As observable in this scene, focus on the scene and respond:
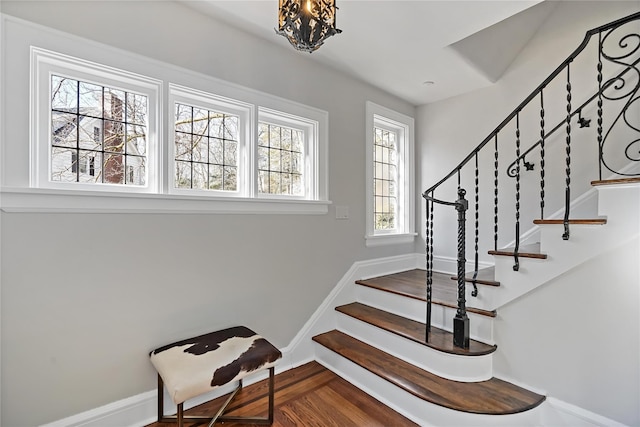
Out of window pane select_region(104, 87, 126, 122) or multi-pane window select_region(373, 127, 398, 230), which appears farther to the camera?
multi-pane window select_region(373, 127, 398, 230)

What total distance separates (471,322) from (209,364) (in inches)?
70.5

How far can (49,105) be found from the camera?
5.08ft

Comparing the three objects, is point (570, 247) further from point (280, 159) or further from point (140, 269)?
point (140, 269)

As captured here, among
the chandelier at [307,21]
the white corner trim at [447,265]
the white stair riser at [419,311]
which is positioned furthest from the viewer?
the white corner trim at [447,265]

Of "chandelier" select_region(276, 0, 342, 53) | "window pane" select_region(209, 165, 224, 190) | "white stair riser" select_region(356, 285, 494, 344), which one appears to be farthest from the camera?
"window pane" select_region(209, 165, 224, 190)

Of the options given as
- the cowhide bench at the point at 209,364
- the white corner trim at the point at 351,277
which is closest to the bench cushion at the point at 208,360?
the cowhide bench at the point at 209,364

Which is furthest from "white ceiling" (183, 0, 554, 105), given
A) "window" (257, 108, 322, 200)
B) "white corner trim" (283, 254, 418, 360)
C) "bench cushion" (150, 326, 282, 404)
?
"bench cushion" (150, 326, 282, 404)

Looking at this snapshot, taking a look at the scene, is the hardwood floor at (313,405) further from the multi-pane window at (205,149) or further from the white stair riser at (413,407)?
the multi-pane window at (205,149)

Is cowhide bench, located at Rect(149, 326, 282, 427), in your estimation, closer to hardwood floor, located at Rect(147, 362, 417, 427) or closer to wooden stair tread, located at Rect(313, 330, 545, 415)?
hardwood floor, located at Rect(147, 362, 417, 427)

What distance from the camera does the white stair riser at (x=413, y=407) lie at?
163cm

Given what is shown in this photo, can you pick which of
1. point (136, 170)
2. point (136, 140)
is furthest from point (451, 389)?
point (136, 140)

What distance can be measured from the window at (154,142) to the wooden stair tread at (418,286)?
1063mm

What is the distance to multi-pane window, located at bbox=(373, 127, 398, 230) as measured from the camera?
3.40 meters

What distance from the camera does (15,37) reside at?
1.42 m
